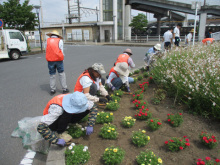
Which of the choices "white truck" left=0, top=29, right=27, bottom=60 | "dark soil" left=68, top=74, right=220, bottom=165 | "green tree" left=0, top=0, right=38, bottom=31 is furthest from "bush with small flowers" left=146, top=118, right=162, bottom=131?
"green tree" left=0, top=0, right=38, bottom=31

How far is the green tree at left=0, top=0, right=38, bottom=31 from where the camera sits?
15.4 m

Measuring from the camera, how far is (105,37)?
35.0m

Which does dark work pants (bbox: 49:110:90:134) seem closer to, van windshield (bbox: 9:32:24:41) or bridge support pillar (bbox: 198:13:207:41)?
van windshield (bbox: 9:32:24:41)

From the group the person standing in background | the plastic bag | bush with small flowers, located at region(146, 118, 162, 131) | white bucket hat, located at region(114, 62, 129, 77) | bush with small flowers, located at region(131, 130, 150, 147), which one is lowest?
the plastic bag

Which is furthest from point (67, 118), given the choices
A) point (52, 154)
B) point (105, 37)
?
point (105, 37)

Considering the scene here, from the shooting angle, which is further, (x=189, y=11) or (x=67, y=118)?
(x=189, y=11)

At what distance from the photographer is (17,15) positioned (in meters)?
15.6

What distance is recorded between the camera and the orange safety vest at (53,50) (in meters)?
4.91

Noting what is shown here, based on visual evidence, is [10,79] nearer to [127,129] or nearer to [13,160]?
[13,160]

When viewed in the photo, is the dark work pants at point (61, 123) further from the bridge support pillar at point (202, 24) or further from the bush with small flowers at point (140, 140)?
the bridge support pillar at point (202, 24)

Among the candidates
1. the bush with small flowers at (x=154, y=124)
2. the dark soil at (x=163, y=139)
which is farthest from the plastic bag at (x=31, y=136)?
the bush with small flowers at (x=154, y=124)

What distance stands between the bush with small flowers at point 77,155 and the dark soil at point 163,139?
3.8 inches

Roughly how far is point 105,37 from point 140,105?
32.7m

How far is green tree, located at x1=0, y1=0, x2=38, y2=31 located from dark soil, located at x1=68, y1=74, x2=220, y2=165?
51.4 feet
